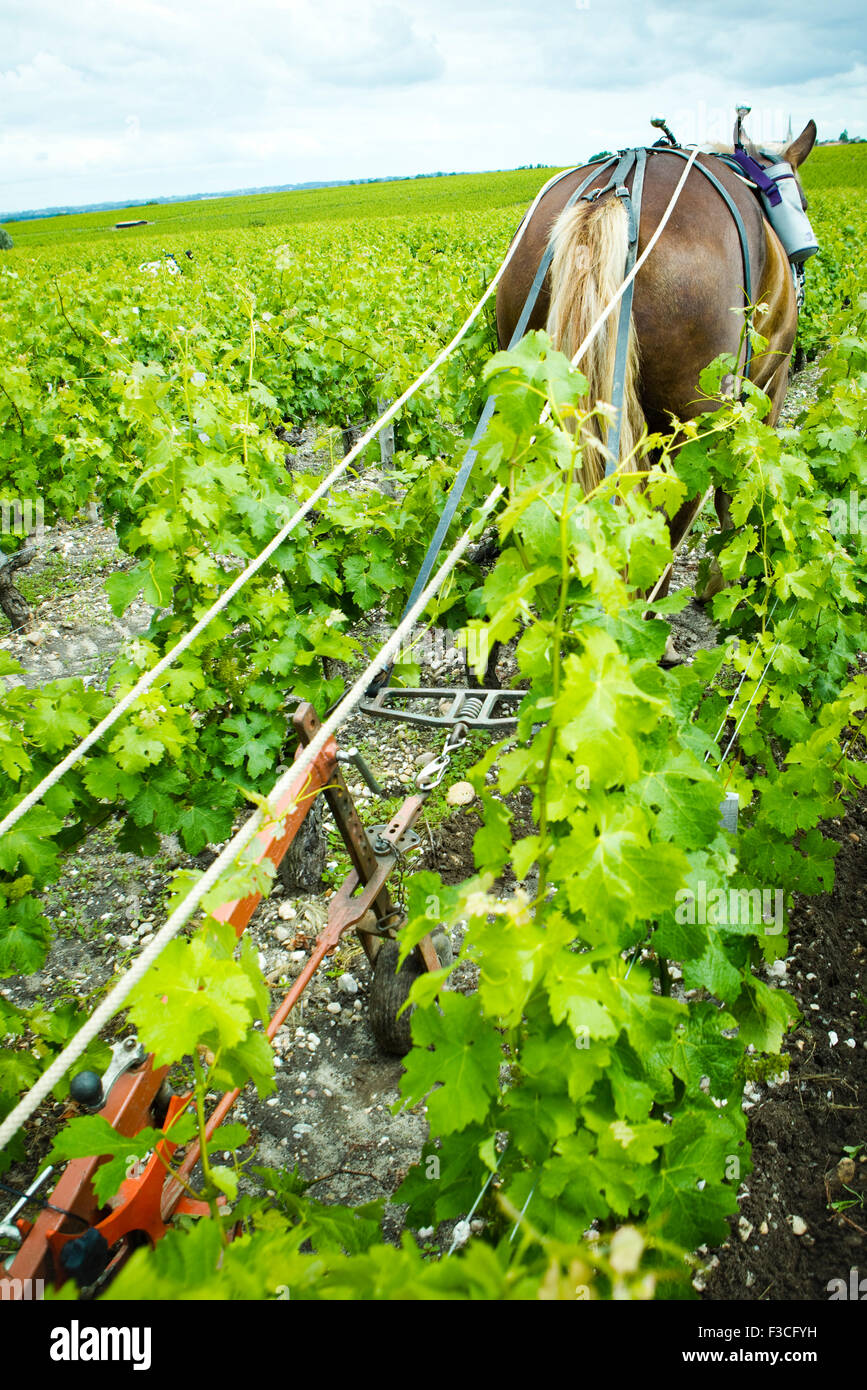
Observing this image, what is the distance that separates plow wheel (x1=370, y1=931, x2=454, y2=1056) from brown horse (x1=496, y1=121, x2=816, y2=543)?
2.04m

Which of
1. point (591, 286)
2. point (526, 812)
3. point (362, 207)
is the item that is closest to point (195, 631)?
point (526, 812)

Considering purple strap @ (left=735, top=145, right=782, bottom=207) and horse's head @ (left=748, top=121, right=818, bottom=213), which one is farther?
horse's head @ (left=748, top=121, right=818, bottom=213)

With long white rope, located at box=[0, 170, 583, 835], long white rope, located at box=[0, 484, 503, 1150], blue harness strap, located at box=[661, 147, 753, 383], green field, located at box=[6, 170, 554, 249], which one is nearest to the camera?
long white rope, located at box=[0, 484, 503, 1150]

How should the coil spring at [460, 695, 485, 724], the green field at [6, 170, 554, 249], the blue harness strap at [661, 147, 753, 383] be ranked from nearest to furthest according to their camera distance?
the coil spring at [460, 695, 485, 724] < the blue harness strap at [661, 147, 753, 383] < the green field at [6, 170, 554, 249]

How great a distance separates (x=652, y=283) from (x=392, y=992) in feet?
10.00

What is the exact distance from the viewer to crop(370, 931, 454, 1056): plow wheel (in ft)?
8.44

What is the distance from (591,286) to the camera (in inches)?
121

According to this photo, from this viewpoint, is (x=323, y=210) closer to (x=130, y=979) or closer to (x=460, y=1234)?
(x=460, y=1234)

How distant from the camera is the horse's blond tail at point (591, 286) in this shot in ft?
10.1

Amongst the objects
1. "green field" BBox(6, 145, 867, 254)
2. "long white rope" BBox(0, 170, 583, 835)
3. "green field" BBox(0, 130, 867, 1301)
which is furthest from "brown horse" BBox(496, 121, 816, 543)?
"green field" BBox(6, 145, 867, 254)

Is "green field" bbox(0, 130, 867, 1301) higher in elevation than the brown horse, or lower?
lower

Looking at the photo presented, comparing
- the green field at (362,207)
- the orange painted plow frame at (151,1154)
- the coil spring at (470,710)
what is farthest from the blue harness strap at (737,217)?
the green field at (362,207)

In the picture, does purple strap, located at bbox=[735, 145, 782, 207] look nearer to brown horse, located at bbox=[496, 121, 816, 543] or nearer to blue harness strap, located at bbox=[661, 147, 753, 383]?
brown horse, located at bbox=[496, 121, 816, 543]
